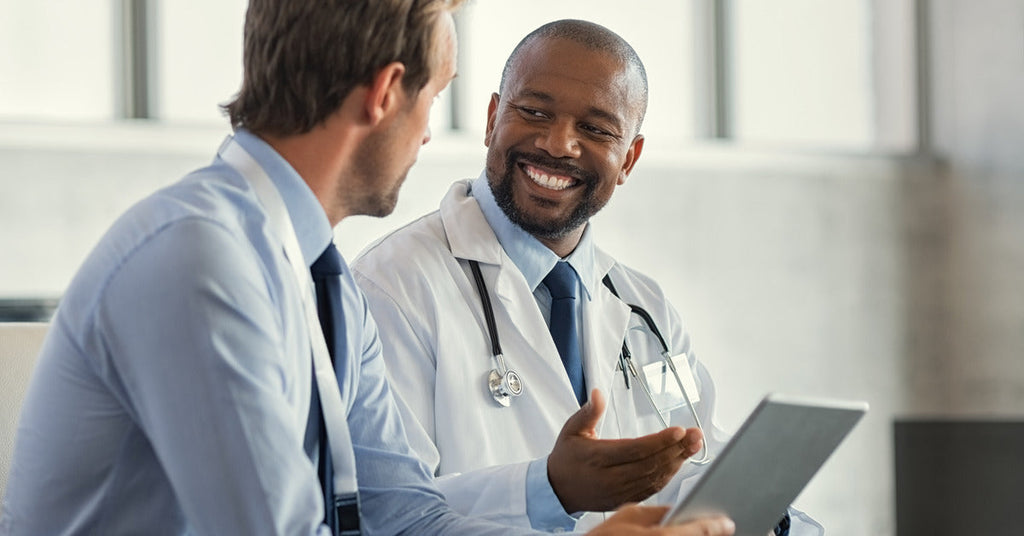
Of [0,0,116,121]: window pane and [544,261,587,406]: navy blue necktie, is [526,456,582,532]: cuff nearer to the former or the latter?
[544,261,587,406]: navy blue necktie

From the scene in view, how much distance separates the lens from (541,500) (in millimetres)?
1750

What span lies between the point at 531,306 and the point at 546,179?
254mm

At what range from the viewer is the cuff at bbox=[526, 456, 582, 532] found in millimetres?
1736

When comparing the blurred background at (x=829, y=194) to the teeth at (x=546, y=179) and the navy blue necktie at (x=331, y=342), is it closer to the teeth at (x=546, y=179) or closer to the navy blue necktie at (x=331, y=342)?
the teeth at (x=546, y=179)

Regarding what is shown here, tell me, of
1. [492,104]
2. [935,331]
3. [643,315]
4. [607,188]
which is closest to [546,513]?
[643,315]

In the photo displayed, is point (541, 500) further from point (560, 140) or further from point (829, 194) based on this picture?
point (829, 194)

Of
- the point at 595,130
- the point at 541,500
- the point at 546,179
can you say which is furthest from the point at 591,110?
the point at 541,500

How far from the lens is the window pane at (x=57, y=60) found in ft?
12.8

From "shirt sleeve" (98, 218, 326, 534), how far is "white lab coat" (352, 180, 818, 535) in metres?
0.75

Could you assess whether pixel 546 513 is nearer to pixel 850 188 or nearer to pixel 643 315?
pixel 643 315

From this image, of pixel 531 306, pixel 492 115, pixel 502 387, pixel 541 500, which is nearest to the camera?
pixel 541 500

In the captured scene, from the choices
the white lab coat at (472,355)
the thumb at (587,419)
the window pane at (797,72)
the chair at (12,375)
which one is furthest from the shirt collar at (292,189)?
the window pane at (797,72)

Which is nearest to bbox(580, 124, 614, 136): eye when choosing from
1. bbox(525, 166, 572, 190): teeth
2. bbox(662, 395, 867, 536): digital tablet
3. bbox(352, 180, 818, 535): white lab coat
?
bbox(525, 166, 572, 190): teeth

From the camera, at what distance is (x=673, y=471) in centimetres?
167
